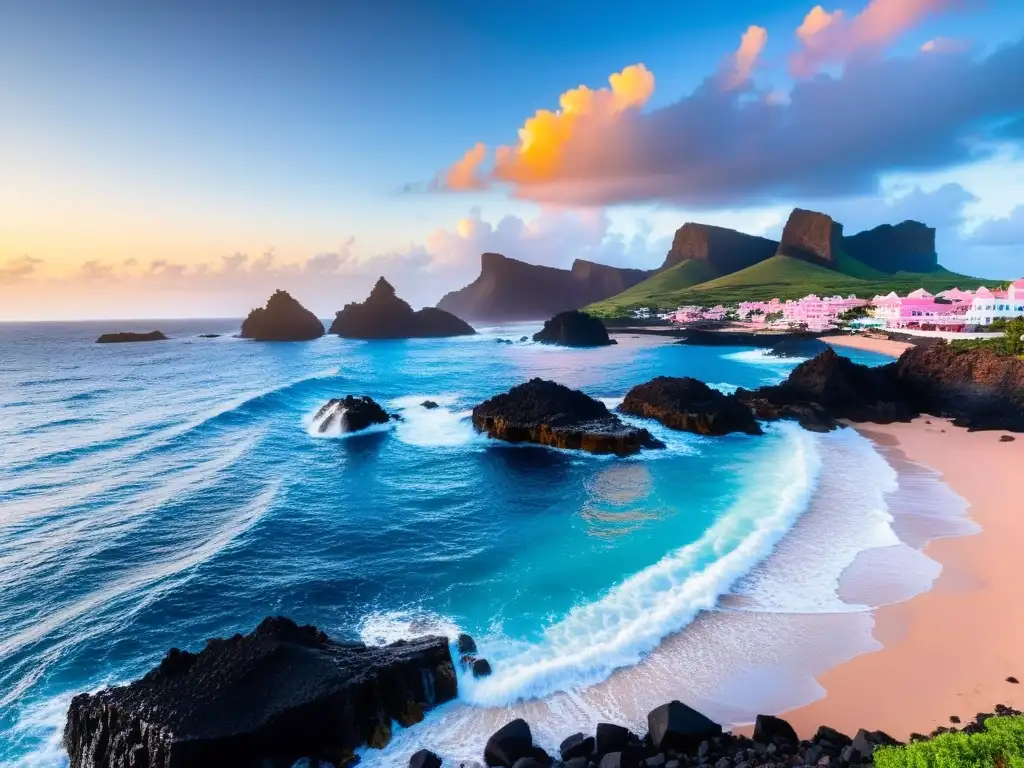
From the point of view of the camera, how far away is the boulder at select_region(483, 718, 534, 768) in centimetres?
962

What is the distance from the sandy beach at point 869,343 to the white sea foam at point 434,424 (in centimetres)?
6101

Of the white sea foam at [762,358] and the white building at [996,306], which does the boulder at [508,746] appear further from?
the white building at [996,306]

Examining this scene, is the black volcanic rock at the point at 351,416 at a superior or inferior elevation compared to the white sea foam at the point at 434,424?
superior

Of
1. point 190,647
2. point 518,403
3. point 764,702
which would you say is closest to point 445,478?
point 518,403

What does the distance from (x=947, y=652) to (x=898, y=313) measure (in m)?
106

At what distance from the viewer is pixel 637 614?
14859 millimetres

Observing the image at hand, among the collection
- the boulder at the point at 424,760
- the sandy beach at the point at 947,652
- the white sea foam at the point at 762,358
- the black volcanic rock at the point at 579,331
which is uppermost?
the black volcanic rock at the point at 579,331

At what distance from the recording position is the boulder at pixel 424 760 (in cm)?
942

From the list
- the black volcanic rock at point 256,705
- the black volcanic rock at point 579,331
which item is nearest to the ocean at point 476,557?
the black volcanic rock at point 256,705

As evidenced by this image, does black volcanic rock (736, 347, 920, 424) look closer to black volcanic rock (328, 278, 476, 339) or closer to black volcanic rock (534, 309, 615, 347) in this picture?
black volcanic rock (534, 309, 615, 347)

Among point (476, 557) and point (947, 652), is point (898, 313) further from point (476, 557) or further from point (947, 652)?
point (476, 557)

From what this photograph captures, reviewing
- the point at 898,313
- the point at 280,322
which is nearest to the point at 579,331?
the point at 898,313

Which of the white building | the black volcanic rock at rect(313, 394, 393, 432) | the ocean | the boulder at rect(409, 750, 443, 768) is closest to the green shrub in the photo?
the ocean

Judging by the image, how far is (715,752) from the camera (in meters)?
9.45
